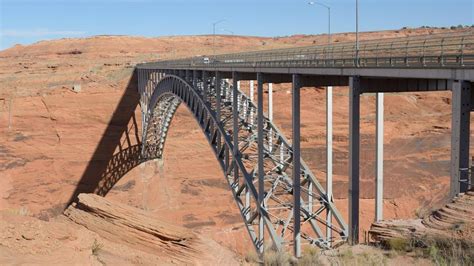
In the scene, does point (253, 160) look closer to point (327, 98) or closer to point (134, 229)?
point (327, 98)

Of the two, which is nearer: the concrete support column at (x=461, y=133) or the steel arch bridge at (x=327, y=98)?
the concrete support column at (x=461, y=133)

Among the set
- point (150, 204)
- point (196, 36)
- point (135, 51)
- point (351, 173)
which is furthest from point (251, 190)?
point (196, 36)

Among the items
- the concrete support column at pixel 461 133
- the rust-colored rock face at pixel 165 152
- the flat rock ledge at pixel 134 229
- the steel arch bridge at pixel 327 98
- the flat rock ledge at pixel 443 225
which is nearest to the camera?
the flat rock ledge at pixel 443 225

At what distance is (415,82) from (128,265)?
6983 millimetres

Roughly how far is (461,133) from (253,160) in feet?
46.4

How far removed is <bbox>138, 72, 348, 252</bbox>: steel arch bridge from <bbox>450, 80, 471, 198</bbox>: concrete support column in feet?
20.7

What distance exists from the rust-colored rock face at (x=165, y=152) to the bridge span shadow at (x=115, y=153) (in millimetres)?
84

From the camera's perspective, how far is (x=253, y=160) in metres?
22.3

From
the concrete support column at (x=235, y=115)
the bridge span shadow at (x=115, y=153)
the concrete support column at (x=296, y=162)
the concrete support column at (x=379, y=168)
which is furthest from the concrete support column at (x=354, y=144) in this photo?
the bridge span shadow at (x=115, y=153)

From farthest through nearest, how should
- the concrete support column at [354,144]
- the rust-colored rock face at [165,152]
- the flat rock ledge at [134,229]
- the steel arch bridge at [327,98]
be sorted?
the rust-colored rock face at [165,152] → the flat rock ledge at [134,229] → the concrete support column at [354,144] → the steel arch bridge at [327,98]

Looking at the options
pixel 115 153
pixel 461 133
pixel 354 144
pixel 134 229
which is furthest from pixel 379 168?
pixel 115 153

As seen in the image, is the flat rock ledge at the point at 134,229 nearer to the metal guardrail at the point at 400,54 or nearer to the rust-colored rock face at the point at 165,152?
the metal guardrail at the point at 400,54

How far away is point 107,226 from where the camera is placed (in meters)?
13.4

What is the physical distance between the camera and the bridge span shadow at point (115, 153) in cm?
4272
